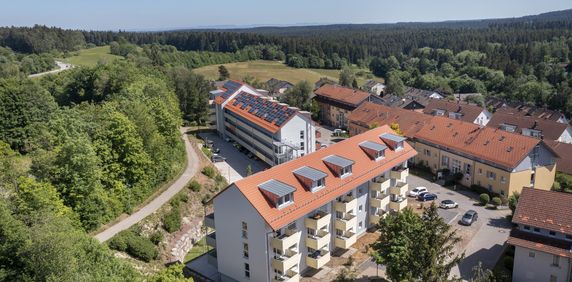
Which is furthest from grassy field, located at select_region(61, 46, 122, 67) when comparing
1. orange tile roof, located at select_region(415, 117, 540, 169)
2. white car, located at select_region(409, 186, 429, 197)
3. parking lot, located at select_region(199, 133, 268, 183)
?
white car, located at select_region(409, 186, 429, 197)

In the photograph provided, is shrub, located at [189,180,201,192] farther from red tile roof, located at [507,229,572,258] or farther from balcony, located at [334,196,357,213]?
red tile roof, located at [507,229,572,258]

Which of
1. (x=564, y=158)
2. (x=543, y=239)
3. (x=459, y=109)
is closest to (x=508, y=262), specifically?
(x=543, y=239)

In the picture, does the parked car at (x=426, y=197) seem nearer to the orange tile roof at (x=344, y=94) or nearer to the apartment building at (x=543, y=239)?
the apartment building at (x=543, y=239)

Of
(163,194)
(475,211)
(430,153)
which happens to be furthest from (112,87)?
(475,211)

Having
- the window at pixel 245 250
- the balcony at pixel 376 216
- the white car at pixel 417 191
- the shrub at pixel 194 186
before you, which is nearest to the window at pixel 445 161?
the white car at pixel 417 191

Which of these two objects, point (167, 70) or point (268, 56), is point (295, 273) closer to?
point (167, 70)

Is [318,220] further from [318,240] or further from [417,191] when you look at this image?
[417,191]
